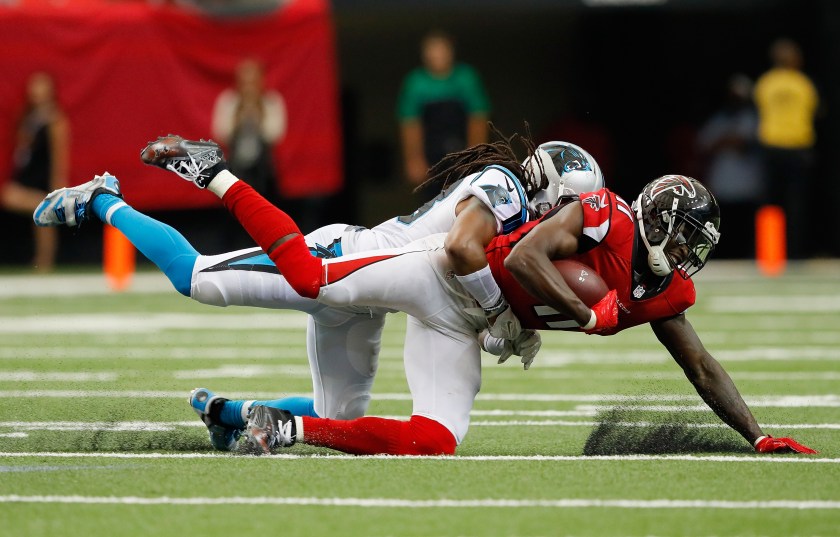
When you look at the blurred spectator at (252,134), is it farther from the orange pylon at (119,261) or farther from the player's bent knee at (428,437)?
the player's bent knee at (428,437)

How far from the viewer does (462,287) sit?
5102 millimetres

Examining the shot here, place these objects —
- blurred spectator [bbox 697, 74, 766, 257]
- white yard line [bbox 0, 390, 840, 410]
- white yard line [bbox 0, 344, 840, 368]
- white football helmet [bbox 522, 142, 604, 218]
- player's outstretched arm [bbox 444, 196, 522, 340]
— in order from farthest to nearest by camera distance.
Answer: blurred spectator [bbox 697, 74, 766, 257] < white yard line [bbox 0, 344, 840, 368] < white yard line [bbox 0, 390, 840, 410] < white football helmet [bbox 522, 142, 604, 218] < player's outstretched arm [bbox 444, 196, 522, 340]

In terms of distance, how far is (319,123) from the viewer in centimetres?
1438

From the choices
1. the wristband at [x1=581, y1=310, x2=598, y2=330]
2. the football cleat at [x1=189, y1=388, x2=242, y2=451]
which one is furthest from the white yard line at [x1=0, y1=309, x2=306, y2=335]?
the wristband at [x1=581, y1=310, x2=598, y2=330]

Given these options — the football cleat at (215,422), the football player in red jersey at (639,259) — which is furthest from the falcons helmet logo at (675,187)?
the football cleat at (215,422)

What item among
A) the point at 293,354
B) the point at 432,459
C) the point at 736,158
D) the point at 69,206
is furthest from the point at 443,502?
the point at 736,158

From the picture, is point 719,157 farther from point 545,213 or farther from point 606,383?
point 545,213

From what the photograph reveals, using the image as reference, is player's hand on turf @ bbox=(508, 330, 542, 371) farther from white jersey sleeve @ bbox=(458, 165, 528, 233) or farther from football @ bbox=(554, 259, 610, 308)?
white jersey sleeve @ bbox=(458, 165, 528, 233)

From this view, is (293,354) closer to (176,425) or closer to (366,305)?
(176,425)

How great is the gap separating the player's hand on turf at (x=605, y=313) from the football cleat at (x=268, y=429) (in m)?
1.07

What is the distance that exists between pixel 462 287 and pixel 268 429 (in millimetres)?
837

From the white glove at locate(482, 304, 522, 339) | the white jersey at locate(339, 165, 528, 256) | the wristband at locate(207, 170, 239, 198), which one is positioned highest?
the wristband at locate(207, 170, 239, 198)

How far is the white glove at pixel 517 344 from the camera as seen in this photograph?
202 inches

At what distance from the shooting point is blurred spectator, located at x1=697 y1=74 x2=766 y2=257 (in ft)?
48.6
